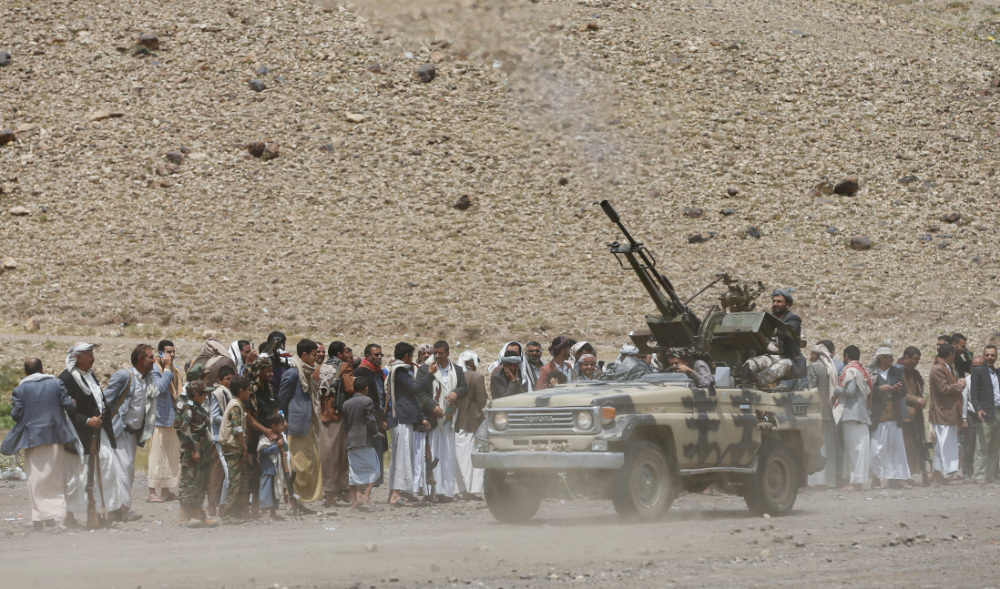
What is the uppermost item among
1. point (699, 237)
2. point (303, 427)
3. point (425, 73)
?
point (425, 73)

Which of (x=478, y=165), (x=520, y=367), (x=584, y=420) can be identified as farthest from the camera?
(x=478, y=165)

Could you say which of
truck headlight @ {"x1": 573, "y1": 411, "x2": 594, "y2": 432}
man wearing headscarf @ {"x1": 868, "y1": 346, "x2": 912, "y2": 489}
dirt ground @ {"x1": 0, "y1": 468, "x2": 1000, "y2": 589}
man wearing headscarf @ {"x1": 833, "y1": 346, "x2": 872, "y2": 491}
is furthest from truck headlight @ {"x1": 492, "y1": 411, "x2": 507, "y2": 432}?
man wearing headscarf @ {"x1": 868, "y1": 346, "x2": 912, "y2": 489}

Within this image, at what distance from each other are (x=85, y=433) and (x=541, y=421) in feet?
15.0

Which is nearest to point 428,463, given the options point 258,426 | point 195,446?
point 258,426

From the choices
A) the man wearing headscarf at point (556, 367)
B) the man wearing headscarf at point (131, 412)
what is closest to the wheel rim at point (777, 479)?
the man wearing headscarf at point (556, 367)

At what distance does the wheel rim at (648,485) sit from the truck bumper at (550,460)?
534mm

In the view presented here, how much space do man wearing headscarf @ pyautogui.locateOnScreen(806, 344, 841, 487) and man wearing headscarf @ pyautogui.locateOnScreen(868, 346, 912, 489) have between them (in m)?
0.53

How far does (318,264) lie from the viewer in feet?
149

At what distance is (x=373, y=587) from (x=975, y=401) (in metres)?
11.2

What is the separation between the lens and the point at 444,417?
14.7 m

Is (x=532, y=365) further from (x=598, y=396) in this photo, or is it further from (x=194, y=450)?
(x=194, y=450)

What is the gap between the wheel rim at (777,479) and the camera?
12.8m

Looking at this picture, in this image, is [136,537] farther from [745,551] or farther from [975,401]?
[975,401]

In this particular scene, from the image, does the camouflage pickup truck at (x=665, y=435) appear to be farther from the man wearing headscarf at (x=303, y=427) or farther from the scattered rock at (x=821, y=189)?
the scattered rock at (x=821, y=189)
